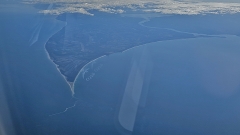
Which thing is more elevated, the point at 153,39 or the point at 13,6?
the point at 13,6

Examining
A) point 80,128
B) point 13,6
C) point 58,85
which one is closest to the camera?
point 80,128

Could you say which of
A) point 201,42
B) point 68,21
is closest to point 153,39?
point 201,42

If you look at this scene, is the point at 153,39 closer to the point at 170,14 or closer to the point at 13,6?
the point at 170,14

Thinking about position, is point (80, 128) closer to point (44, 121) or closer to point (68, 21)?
point (44, 121)

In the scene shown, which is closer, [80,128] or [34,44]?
[80,128]

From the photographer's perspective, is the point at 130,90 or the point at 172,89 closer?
the point at 130,90

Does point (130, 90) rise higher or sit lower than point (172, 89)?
higher

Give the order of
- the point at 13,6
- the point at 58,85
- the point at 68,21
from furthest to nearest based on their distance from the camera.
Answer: the point at 13,6 → the point at 68,21 → the point at 58,85
